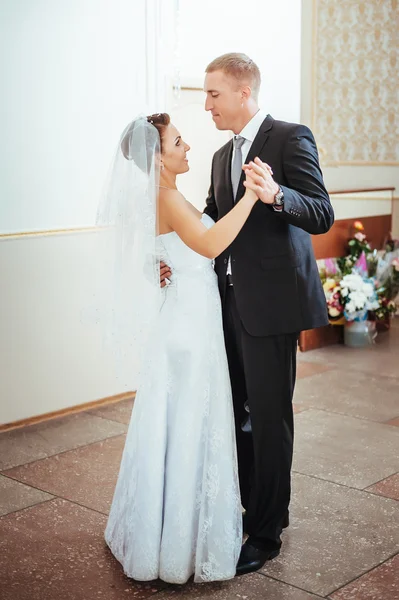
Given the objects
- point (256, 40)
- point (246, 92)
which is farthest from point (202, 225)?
point (256, 40)

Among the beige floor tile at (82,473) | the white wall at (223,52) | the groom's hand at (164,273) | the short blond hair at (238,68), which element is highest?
the white wall at (223,52)

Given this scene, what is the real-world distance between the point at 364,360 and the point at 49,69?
2.99m

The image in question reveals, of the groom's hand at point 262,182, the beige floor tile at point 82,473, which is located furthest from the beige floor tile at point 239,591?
the groom's hand at point 262,182

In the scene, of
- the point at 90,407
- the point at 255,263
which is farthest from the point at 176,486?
the point at 90,407

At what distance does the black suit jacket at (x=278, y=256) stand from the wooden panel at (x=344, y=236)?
3546 millimetres

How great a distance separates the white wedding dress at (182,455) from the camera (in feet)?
9.24

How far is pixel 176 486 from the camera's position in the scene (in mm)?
2846

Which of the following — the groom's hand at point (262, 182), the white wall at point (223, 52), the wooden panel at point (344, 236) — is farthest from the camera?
the wooden panel at point (344, 236)

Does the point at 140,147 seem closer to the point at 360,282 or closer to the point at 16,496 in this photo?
the point at 16,496

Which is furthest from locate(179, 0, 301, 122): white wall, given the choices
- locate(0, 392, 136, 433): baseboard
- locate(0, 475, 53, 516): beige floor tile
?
locate(0, 475, 53, 516): beige floor tile

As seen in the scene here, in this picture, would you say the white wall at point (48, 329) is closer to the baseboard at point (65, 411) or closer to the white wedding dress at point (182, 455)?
the baseboard at point (65, 411)

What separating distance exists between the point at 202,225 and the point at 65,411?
2.36 meters

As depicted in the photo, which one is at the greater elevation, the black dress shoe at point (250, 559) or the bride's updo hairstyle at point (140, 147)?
the bride's updo hairstyle at point (140, 147)

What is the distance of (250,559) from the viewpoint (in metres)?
2.93
